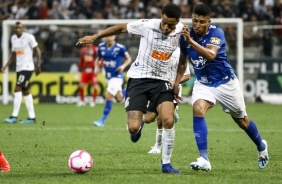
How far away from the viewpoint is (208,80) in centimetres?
980

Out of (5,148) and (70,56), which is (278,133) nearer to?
(5,148)

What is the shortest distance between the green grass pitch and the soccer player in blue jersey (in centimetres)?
47

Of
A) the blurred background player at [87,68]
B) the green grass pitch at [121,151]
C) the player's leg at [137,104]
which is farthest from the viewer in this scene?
the blurred background player at [87,68]

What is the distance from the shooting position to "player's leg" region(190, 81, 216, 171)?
30.1ft

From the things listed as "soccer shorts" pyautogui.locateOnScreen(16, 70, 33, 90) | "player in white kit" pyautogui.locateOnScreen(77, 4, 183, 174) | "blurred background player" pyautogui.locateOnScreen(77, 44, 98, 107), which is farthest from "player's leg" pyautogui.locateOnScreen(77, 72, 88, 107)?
"player in white kit" pyautogui.locateOnScreen(77, 4, 183, 174)

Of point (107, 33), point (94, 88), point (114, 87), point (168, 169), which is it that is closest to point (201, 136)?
point (168, 169)

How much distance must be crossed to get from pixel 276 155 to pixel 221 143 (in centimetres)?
229

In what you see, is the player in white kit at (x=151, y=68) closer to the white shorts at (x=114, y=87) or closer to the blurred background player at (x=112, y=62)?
the white shorts at (x=114, y=87)

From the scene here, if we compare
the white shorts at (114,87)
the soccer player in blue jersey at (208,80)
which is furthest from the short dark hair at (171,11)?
the white shorts at (114,87)

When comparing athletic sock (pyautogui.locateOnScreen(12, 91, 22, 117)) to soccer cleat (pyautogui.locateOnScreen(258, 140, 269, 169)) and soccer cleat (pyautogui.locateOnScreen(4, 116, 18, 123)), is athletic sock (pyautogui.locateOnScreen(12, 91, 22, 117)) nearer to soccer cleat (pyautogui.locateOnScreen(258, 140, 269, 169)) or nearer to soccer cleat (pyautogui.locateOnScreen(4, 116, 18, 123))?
soccer cleat (pyautogui.locateOnScreen(4, 116, 18, 123))

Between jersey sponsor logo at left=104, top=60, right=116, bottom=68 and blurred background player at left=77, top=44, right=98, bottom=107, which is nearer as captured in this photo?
jersey sponsor logo at left=104, top=60, right=116, bottom=68

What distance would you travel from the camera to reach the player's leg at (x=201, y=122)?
918 cm

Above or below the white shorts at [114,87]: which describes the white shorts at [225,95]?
above

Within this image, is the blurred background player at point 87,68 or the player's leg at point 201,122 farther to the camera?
the blurred background player at point 87,68
